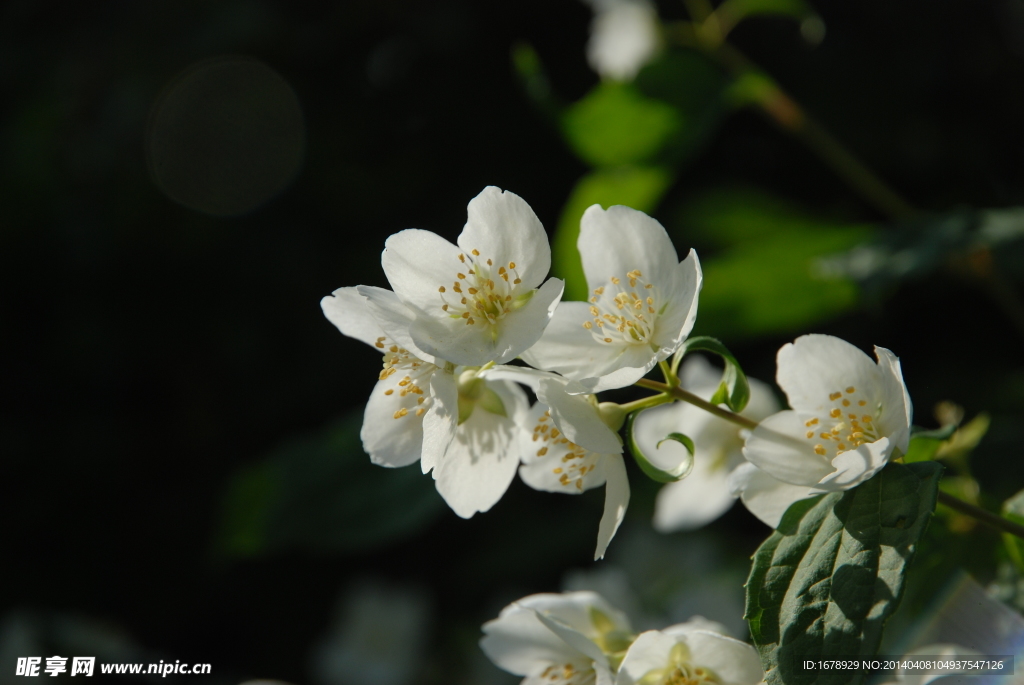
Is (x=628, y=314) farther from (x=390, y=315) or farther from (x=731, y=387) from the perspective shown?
(x=390, y=315)

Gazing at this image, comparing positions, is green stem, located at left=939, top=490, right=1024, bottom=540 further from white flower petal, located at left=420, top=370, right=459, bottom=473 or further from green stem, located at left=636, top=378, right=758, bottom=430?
white flower petal, located at left=420, top=370, right=459, bottom=473

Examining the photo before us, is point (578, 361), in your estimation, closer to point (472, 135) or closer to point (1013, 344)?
point (1013, 344)

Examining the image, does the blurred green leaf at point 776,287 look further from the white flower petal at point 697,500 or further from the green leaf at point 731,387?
the green leaf at point 731,387

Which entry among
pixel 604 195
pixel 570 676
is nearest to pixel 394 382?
pixel 570 676

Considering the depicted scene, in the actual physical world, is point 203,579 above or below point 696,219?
below

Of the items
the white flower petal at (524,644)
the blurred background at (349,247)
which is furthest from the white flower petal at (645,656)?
the blurred background at (349,247)

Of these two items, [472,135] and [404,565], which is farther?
[472,135]

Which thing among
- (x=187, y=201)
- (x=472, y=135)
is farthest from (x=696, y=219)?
(x=187, y=201)
